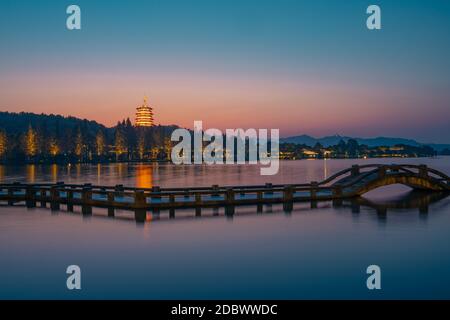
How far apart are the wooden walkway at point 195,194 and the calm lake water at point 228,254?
1.04 m

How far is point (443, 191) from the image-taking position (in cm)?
4184

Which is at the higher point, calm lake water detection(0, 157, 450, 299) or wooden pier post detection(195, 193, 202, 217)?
wooden pier post detection(195, 193, 202, 217)

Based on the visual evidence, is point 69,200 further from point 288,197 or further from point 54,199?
point 288,197

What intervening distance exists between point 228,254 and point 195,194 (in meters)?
11.4

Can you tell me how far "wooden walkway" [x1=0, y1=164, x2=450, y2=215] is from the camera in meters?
29.6

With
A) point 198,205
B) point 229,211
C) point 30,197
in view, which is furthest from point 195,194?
point 30,197

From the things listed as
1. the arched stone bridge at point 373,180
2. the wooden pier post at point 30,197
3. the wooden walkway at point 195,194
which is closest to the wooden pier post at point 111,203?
the wooden walkway at point 195,194

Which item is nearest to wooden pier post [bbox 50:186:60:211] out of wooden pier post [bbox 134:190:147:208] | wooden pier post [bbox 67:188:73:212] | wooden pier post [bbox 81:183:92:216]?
wooden pier post [bbox 67:188:73:212]

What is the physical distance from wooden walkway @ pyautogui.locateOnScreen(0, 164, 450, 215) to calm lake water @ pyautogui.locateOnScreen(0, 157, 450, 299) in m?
1.04

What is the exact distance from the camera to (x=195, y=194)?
3023cm

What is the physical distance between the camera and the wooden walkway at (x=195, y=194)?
2958 centimetres

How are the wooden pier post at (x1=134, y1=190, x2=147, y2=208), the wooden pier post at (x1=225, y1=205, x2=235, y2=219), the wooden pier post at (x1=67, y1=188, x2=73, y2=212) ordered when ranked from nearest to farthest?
the wooden pier post at (x1=134, y1=190, x2=147, y2=208), the wooden pier post at (x1=225, y1=205, x2=235, y2=219), the wooden pier post at (x1=67, y1=188, x2=73, y2=212)

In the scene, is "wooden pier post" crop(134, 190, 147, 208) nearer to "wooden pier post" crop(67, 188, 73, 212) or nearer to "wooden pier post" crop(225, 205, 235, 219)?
"wooden pier post" crop(225, 205, 235, 219)
